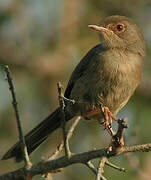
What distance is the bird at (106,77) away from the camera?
265 inches

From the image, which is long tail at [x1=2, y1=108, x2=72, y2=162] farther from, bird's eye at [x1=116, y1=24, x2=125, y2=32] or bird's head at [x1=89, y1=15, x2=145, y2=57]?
bird's eye at [x1=116, y1=24, x2=125, y2=32]

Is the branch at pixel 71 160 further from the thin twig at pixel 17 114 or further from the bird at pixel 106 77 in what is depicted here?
the bird at pixel 106 77

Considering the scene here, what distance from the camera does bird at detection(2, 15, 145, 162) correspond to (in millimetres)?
6723

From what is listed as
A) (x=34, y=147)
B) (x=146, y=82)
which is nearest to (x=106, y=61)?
(x=34, y=147)

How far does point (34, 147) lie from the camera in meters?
6.77

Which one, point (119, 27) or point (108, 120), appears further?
point (119, 27)

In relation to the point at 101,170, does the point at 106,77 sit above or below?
above

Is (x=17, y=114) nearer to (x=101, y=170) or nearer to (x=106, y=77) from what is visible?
(x=101, y=170)

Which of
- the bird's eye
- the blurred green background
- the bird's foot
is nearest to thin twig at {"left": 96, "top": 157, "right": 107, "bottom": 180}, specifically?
the bird's foot

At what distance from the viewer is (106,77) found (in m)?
6.73

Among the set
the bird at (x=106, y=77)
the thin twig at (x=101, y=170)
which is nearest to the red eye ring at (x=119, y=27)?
the bird at (x=106, y=77)

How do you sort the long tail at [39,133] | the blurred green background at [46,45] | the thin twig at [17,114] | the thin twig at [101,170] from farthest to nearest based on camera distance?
the blurred green background at [46,45], the long tail at [39,133], the thin twig at [101,170], the thin twig at [17,114]

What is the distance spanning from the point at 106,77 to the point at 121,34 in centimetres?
89

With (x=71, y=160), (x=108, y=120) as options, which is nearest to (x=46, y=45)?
(x=108, y=120)
